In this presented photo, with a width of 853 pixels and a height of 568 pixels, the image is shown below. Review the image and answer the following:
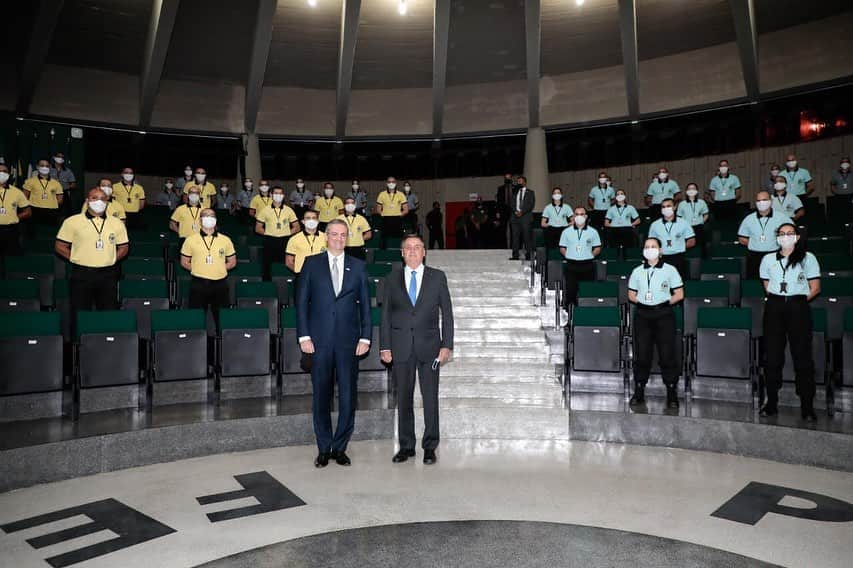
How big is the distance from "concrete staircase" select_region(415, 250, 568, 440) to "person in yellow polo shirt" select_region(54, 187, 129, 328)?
335 centimetres

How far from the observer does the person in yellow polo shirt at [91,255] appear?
6539 millimetres

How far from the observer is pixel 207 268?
725 cm

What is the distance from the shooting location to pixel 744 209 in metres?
12.2

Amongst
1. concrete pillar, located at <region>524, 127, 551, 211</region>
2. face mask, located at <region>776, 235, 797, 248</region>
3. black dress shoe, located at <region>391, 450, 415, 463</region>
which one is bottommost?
black dress shoe, located at <region>391, 450, 415, 463</region>

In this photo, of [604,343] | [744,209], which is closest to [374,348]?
[604,343]

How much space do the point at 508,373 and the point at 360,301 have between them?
262 centimetres

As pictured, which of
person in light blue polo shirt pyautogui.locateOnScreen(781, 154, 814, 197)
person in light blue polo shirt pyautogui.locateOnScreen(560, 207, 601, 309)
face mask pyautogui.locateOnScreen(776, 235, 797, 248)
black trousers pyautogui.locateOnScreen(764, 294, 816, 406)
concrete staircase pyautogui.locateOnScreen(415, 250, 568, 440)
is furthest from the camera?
person in light blue polo shirt pyautogui.locateOnScreen(781, 154, 814, 197)

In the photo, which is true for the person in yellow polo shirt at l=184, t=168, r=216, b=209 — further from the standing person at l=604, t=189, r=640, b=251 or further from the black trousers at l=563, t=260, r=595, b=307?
the standing person at l=604, t=189, r=640, b=251

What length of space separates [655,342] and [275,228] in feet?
19.4

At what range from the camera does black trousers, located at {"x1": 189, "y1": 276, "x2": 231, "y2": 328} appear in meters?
7.21

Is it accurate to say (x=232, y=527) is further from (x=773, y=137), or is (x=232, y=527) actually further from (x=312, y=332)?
(x=773, y=137)

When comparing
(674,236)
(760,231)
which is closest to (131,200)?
Answer: (674,236)

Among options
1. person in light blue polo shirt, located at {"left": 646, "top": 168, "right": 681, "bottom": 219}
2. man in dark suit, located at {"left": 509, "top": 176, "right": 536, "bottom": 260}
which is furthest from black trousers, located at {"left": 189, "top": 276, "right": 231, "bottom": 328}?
person in light blue polo shirt, located at {"left": 646, "top": 168, "right": 681, "bottom": 219}

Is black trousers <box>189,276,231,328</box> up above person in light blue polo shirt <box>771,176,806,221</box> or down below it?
below
